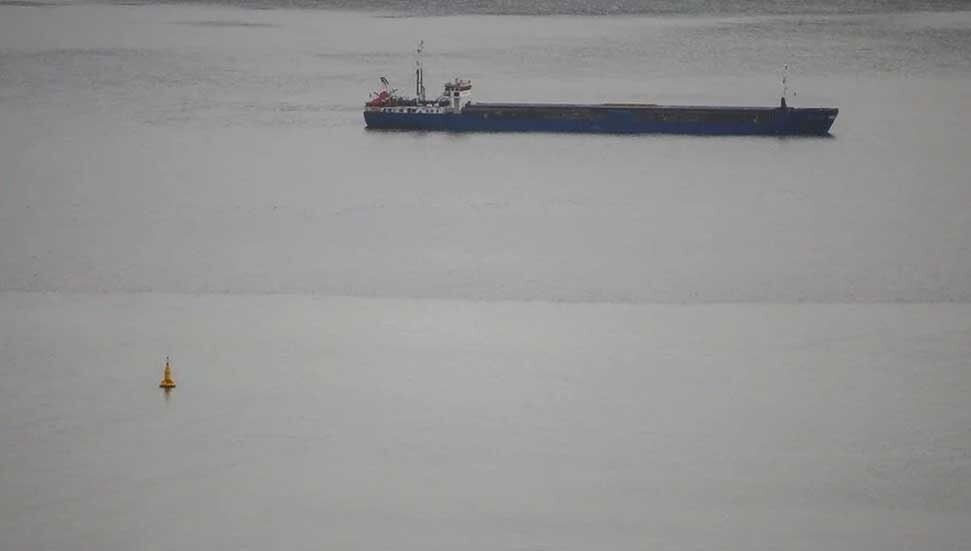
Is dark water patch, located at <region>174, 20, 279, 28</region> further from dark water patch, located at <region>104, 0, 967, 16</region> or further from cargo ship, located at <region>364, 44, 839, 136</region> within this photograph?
cargo ship, located at <region>364, 44, 839, 136</region>

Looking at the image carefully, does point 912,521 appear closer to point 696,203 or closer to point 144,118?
point 696,203

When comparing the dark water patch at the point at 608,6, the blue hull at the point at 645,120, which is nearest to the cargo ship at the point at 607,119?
the blue hull at the point at 645,120

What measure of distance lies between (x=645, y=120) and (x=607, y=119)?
73 centimetres

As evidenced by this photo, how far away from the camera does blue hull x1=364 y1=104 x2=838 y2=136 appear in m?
35.3

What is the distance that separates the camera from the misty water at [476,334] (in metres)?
14.7

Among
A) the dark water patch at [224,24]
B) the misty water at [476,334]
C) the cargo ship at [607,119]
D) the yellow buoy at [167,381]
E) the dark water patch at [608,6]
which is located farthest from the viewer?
the dark water patch at [608,6]

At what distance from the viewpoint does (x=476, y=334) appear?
19219 mm

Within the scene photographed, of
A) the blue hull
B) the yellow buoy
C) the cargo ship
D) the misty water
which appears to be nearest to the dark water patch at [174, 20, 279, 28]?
the misty water

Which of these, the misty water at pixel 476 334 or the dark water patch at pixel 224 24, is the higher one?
the dark water patch at pixel 224 24

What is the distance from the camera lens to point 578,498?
584 inches

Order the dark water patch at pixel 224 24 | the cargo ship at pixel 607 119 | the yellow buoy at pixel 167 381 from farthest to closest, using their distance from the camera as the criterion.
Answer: the dark water patch at pixel 224 24 → the cargo ship at pixel 607 119 → the yellow buoy at pixel 167 381

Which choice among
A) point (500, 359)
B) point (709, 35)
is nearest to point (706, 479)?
point (500, 359)

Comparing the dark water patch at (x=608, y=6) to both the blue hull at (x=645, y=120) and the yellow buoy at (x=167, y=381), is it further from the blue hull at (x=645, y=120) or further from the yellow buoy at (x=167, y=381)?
the yellow buoy at (x=167, y=381)

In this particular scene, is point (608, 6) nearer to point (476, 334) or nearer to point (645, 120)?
point (645, 120)
